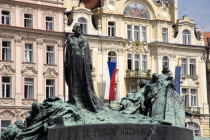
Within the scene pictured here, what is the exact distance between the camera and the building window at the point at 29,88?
155 feet

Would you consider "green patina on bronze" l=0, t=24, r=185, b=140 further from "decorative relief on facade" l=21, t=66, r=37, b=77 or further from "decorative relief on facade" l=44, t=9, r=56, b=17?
"decorative relief on facade" l=44, t=9, r=56, b=17

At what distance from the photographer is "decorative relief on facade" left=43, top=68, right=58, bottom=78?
4800 centimetres

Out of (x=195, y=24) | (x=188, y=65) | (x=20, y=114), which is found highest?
(x=195, y=24)

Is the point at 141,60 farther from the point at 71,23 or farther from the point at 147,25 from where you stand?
the point at 71,23

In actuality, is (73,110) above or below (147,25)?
below

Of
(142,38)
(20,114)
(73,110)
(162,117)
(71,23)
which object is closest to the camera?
(73,110)

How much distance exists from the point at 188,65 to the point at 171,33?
3.06 meters

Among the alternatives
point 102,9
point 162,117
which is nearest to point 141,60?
point 102,9

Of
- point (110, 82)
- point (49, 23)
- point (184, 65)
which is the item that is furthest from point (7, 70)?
point (184, 65)

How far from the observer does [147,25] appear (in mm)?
54406

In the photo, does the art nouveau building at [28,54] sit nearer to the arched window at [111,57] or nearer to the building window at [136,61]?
the arched window at [111,57]

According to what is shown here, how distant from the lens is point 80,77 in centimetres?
1744

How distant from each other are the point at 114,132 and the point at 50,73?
31863mm

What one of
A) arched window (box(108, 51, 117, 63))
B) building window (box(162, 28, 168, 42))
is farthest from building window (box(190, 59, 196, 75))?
arched window (box(108, 51, 117, 63))
